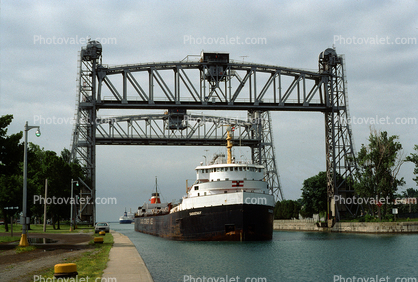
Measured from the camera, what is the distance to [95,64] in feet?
242

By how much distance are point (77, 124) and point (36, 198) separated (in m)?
13.6

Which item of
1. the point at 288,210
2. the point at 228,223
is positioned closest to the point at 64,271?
the point at 228,223

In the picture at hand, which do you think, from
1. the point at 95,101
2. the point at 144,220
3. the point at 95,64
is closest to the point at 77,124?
the point at 95,101

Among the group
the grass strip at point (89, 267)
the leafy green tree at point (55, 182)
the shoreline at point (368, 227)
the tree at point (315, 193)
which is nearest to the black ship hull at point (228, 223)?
the grass strip at point (89, 267)

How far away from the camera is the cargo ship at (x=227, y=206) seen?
44.6 m

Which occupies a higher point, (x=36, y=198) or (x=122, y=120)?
(x=122, y=120)

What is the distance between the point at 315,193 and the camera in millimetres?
89875

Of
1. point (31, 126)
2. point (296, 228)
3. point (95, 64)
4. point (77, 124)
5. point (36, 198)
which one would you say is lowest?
point (296, 228)

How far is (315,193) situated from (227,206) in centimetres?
4969

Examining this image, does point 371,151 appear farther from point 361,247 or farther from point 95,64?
point 95,64

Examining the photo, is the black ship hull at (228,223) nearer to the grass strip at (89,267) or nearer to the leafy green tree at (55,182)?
the grass strip at (89,267)

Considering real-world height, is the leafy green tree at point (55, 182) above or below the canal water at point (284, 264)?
above

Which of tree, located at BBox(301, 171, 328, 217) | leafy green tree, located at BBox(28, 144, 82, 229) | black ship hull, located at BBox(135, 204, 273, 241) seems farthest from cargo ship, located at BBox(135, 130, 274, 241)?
tree, located at BBox(301, 171, 328, 217)

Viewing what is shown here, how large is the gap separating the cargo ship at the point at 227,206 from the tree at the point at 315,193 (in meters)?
41.4
